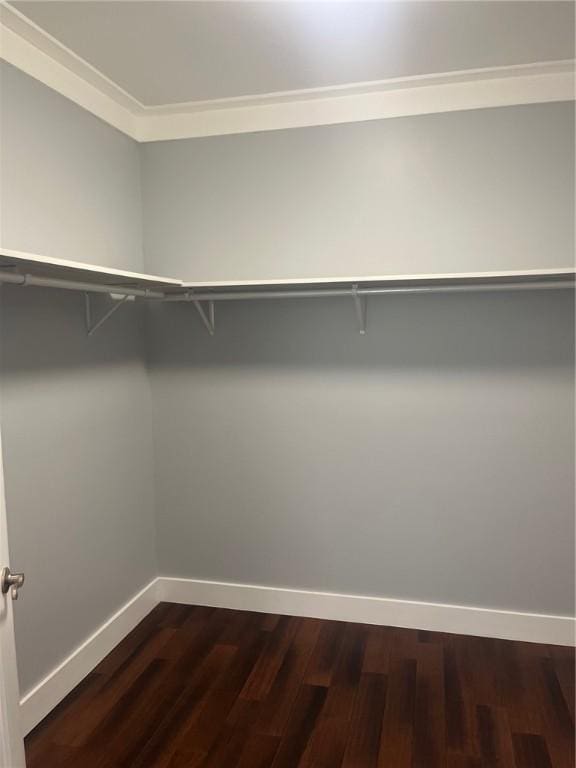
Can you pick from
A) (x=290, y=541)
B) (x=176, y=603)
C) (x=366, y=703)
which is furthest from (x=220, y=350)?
(x=366, y=703)

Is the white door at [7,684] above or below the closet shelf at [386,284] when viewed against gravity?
below

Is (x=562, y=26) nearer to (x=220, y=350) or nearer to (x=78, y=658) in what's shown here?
(x=220, y=350)

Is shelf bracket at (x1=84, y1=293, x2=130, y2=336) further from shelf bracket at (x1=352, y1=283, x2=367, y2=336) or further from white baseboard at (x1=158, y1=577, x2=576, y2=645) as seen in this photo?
white baseboard at (x1=158, y1=577, x2=576, y2=645)

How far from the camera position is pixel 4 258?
1826 millimetres

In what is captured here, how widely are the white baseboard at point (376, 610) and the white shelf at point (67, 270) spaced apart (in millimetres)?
1635

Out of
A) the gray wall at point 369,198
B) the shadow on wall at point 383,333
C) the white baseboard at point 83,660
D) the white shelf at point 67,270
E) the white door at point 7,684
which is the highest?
the gray wall at point 369,198

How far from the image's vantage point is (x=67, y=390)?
260cm

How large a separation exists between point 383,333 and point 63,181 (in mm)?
1555

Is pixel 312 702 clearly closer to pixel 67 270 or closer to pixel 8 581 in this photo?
pixel 8 581

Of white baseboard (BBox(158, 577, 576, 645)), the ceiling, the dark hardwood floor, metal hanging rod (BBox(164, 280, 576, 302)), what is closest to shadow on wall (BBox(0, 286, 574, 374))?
metal hanging rod (BBox(164, 280, 576, 302))

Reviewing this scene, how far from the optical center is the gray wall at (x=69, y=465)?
233 cm

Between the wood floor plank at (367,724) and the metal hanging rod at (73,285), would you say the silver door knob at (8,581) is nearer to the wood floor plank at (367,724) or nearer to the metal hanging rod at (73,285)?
the metal hanging rod at (73,285)

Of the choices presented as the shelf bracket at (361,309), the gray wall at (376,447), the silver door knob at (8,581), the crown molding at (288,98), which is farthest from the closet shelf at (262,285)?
the silver door knob at (8,581)

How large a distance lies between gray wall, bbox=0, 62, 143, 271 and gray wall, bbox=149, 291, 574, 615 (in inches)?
20.2
